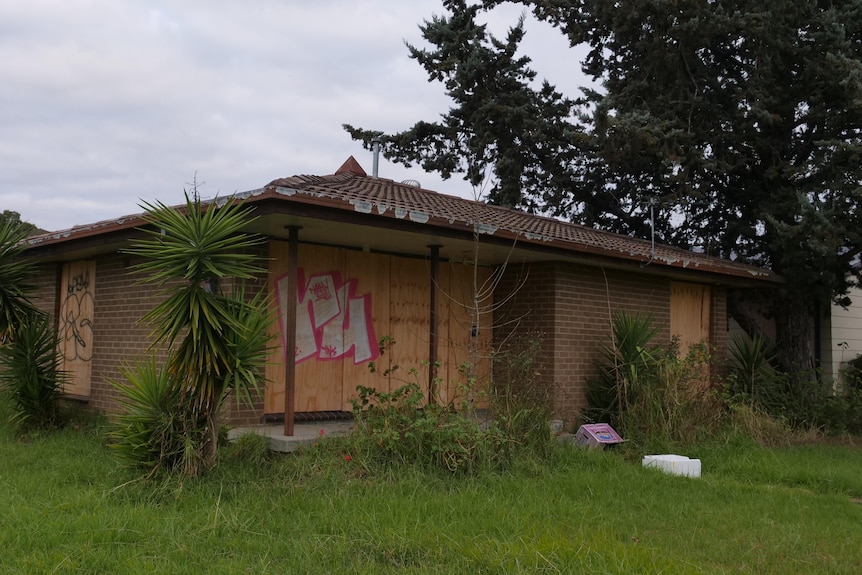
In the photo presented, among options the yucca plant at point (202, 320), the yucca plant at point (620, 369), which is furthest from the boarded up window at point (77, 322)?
the yucca plant at point (620, 369)

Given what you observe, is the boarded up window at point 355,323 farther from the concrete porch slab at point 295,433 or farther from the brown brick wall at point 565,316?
the brown brick wall at point 565,316

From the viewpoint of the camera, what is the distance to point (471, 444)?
666 cm

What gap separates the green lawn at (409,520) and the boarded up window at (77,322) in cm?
274

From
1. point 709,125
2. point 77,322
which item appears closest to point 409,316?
point 77,322

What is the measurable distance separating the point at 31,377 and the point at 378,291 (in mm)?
4236

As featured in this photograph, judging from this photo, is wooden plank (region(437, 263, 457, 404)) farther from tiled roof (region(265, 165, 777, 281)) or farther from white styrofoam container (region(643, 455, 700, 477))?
white styrofoam container (region(643, 455, 700, 477))

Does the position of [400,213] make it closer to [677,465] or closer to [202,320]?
A: [202,320]

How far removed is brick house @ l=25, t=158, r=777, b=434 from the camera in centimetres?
768

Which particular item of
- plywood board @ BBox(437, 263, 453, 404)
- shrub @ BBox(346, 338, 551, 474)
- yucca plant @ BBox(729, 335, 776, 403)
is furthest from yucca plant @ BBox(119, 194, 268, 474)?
yucca plant @ BBox(729, 335, 776, 403)

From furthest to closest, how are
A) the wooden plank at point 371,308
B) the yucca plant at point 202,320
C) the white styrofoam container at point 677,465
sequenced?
the wooden plank at point 371,308, the white styrofoam container at point 677,465, the yucca plant at point 202,320

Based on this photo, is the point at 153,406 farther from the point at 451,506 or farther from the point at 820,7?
the point at 820,7

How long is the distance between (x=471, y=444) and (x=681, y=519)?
→ 6.21 feet

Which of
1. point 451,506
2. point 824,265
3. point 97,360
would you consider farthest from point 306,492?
point 824,265

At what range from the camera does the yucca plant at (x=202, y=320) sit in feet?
19.4
